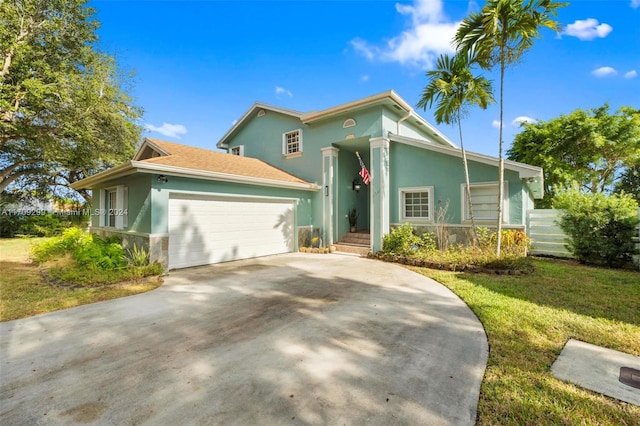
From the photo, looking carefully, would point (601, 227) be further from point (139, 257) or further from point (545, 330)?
point (139, 257)

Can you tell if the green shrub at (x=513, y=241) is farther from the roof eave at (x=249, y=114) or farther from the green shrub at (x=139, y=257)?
the green shrub at (x=139, y=257)

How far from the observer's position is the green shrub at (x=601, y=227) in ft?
24.0

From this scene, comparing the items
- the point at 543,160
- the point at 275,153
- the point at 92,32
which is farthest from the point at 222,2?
the point at 543,160

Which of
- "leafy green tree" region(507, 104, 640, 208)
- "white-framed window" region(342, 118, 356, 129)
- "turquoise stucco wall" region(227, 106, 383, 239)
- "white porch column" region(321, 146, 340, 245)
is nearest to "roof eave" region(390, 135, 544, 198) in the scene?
"turquoise stucco wall" region(227, 106, 383, 239)

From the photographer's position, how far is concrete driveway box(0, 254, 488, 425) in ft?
7.23

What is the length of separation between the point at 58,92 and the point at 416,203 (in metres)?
16.8

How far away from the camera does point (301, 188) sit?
431 inches

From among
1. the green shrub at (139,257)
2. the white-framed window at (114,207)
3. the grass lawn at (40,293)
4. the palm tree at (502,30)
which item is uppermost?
the palm tree at (502,30)

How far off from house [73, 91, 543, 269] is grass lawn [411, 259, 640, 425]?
2897 millimetres

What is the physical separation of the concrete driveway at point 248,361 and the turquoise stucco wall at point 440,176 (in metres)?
5.09

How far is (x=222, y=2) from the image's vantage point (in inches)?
375

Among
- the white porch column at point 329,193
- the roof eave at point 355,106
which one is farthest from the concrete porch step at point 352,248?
the roof eave at point 355,106

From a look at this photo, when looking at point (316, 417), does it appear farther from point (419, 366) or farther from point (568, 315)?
point (568, 315)

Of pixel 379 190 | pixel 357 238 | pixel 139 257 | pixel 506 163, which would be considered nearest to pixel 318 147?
pixel 379 190
